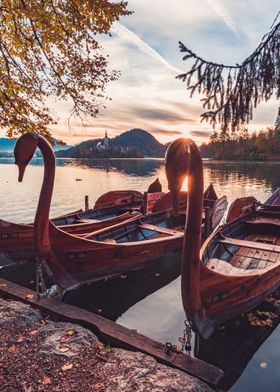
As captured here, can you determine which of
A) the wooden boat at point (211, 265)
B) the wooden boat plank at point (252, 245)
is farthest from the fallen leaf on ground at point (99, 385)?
the wooden boat plank at point (252, 245)

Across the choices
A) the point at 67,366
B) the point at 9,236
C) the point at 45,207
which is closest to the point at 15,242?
the point at 9,236

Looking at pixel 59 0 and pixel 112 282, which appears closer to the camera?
pixel 59 0

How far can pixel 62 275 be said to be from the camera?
8312 mm

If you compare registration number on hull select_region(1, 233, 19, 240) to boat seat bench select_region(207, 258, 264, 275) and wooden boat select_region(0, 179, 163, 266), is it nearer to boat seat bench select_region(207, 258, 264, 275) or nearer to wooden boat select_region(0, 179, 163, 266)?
wooden boat select_region(0, 179, 163, 266)

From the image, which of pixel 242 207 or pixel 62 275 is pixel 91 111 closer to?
pixel 62 275

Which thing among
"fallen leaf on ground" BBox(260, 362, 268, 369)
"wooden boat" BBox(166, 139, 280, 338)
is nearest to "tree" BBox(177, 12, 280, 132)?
"wooden boat" BBox(166, 139, 280, 338)

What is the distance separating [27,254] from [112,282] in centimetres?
352

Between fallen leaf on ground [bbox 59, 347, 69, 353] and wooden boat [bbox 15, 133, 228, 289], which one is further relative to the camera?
wooden boat [bbox 15, 133, 228, 289]

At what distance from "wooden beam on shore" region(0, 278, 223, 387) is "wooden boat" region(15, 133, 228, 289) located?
1.25m

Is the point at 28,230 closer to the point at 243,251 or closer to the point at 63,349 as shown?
the point at 63,349

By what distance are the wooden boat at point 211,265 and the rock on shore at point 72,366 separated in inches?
58.9

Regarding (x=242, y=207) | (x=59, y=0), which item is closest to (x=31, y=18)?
(x=59, y=0)

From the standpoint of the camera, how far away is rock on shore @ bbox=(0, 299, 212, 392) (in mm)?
3788

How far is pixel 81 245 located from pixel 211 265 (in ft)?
12.4
